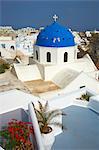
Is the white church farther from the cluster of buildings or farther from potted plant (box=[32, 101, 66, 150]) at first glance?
potted plant (box=[32, 101, 66, 150])

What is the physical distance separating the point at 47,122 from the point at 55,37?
8.41m

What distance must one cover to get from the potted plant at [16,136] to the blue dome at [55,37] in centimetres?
936

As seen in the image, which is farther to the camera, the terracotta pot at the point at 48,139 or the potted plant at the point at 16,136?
the terracotta pot at the point at 48,139

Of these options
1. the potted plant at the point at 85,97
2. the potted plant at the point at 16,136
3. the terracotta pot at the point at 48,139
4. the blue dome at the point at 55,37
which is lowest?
the terracotta pot at the point at 48,139

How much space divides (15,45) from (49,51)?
24032mm

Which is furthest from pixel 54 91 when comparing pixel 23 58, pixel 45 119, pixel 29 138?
pixel 23 58

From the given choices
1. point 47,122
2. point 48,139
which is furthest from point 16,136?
point 47,122

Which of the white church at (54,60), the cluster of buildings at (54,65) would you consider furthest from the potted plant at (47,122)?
the white church at (54,60)

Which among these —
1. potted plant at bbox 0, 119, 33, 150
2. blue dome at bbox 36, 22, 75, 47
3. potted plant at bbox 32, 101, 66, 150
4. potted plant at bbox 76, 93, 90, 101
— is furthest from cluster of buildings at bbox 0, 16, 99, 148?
potted plant at bbox 0, 119, 33, 150

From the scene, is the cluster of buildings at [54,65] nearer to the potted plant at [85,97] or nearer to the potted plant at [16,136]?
the potted plant at [85,97]

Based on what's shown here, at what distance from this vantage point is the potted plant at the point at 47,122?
344 inches

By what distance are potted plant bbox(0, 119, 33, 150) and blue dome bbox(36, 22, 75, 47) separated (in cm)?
936

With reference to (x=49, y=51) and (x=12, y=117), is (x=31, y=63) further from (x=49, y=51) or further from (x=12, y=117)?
(x=12, y=117)

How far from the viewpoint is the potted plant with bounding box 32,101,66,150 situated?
8742 mm
